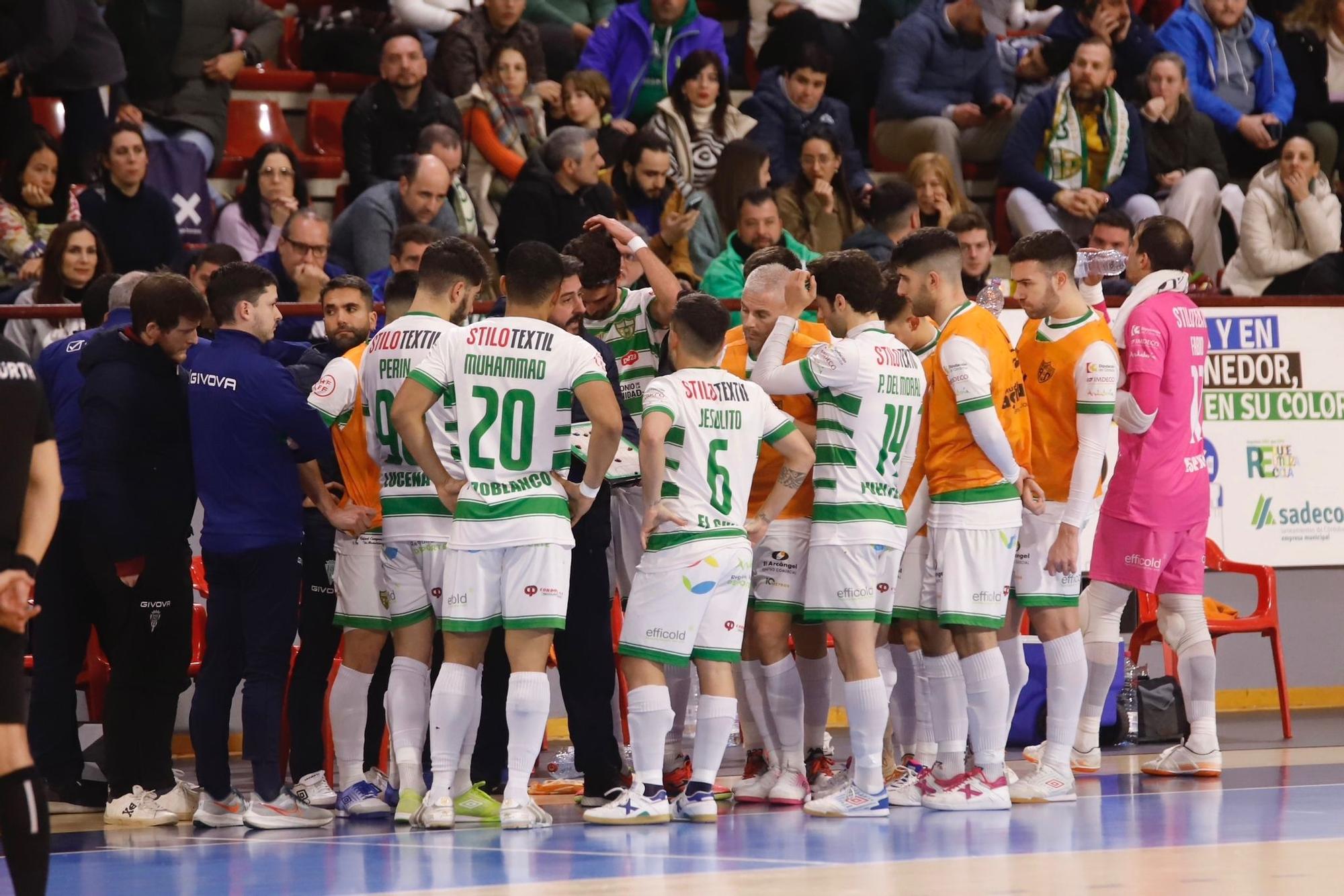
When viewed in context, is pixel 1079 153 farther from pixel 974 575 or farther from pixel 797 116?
pixel 974 575

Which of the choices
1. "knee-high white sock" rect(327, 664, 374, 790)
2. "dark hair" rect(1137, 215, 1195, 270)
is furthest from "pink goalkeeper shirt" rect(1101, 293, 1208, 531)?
"knee-high white sock" rect(327, 664, 374, 790)

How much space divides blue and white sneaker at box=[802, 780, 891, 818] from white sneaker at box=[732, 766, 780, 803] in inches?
18.2

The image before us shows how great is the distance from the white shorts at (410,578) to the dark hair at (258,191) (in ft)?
13.7

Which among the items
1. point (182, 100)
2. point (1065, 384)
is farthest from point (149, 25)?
point (1065, 384)

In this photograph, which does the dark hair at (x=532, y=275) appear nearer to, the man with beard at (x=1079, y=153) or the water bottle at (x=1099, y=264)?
the water bottle at (x=1099, y=264)

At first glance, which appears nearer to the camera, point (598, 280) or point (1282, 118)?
point (598, 280)

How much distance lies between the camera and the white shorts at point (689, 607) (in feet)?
23.6

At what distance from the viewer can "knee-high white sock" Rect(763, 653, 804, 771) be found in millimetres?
7641

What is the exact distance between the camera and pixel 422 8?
13172 mm

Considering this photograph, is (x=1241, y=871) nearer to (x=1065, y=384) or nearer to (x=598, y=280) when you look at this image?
(x=1065, y=384)

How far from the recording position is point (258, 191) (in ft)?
36.4

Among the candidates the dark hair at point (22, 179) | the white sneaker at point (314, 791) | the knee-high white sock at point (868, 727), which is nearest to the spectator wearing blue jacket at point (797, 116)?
the dark hair at point (22, 179)

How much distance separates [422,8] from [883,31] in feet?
12.5

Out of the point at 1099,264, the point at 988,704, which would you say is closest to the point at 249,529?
the point at 988,704
